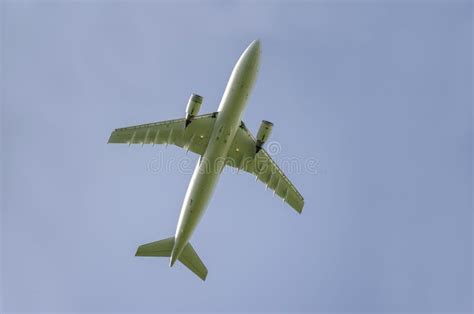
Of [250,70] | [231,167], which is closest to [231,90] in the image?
[250,70]

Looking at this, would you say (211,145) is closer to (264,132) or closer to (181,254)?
(264,132)

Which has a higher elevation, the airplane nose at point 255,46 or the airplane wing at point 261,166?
the airplane nose at point 255,46

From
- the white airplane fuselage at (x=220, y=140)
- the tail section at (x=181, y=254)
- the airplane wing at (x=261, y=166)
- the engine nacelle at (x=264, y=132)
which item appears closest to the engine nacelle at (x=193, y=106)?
the white airplane fuselage at (x=220, y=140)

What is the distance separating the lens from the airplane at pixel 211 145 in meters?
41.8

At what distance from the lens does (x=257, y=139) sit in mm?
45375

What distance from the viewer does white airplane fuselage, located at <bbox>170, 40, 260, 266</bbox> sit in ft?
136

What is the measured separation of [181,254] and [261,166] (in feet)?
35.0

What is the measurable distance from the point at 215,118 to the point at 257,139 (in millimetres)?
4590

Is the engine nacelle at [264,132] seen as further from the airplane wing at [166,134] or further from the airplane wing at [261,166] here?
the airplane wing at [166,134]

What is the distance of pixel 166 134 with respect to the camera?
45.5 metres

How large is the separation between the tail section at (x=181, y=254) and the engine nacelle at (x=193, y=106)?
10957mm

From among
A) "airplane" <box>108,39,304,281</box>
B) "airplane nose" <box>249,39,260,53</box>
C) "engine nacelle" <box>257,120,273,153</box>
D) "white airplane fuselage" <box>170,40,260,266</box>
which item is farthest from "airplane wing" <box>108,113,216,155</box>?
"airplane nose" <box>249,39,260,53</box>

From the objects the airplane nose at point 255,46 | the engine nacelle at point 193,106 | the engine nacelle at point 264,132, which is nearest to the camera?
the airplane nose at point 255,46

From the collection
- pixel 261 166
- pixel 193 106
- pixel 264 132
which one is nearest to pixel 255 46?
pixel 193 106
